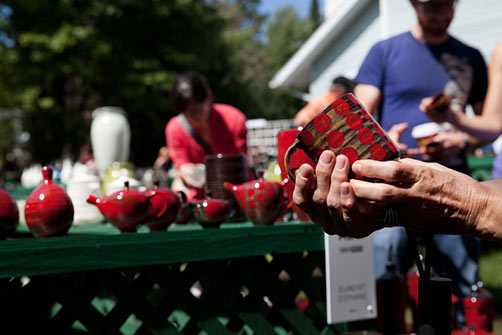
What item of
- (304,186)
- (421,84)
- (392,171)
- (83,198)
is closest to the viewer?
(392,171)

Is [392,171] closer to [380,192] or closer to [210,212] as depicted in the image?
[380,192]

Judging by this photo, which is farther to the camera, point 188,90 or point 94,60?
point 94,60

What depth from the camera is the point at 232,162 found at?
235 centimetres

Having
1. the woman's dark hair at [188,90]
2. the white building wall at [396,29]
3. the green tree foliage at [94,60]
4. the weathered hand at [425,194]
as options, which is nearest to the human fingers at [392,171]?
the weathered hand at [425,194]

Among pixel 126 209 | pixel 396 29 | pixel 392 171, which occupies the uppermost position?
pixel 396 29

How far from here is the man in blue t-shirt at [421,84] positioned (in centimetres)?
226

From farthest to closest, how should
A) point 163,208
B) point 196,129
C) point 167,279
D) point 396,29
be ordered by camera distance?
point 396,29 → point 196,129 → point 163,208 → point 167,279

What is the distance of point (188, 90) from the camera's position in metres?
2.94

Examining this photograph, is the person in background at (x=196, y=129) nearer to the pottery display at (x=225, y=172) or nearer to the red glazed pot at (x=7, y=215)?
the pottery display at (x=225, y=172)

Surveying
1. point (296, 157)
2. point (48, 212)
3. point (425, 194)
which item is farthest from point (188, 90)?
point (425, 194)

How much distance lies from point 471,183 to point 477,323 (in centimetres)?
124

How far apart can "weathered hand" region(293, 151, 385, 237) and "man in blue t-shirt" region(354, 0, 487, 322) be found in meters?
1.17

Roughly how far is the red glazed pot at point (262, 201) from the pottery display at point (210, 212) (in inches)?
3.4

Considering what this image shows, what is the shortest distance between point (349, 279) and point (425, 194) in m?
0.96
